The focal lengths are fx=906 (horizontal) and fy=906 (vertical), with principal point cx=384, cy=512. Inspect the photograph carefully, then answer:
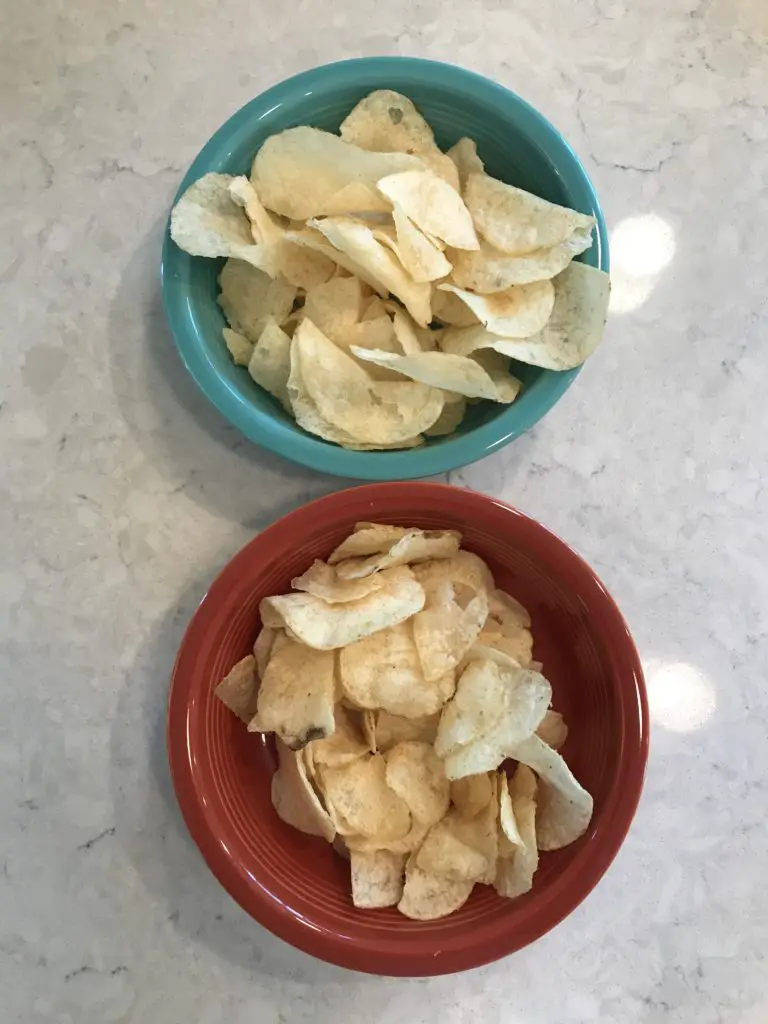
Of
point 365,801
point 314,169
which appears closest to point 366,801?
point 365,801

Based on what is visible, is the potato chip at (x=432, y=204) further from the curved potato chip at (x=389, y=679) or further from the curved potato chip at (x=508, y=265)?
the curved potato chip at (x=389, y=679)

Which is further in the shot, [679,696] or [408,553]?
[679,696]

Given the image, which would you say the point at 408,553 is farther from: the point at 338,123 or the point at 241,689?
the point at 338,123

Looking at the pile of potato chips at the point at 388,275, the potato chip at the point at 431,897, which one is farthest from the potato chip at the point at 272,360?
the potato chip at the point at 431,897

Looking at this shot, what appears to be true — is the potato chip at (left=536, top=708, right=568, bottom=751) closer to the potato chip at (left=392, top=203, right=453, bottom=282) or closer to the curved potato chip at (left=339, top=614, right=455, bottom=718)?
the curved potato chip at (left=339, top=614, right=455, bottom=718)

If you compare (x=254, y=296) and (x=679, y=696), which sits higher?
(x=254, y=296)

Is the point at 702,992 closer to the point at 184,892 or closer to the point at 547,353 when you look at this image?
the point at 184,892

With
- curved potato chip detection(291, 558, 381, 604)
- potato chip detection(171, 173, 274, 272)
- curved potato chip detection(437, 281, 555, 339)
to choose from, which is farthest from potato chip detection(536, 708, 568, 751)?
potato chip detection(171, 173, 274, 272)

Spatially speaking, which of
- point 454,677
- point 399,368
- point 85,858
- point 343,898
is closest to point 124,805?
point 85,858
